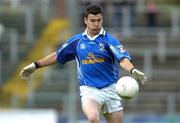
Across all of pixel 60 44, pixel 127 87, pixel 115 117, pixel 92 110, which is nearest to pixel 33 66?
pixel 92 110

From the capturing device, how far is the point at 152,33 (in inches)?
1130

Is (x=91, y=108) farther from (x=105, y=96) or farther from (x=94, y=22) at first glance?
(x=94, y=22)

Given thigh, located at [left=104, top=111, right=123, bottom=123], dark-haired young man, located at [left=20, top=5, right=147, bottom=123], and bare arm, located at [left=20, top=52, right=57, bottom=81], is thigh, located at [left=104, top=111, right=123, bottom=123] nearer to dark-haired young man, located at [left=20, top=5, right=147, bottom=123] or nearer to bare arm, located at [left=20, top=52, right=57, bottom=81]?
dark-haired young man, located at [left=20, top=5, right=147, bottom=123]

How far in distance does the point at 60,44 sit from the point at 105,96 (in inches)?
519

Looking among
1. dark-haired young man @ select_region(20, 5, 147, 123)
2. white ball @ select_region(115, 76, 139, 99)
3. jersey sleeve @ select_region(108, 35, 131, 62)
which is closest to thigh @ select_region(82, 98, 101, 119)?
dark-haired young man @ select_region(20, 5, 147, 123)

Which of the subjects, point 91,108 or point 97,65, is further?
point 97,65

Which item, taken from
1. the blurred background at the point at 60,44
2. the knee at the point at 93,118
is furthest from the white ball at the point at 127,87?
the blurred background at the point at 60,44

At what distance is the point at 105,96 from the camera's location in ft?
46.5

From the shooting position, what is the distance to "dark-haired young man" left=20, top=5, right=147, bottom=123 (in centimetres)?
1389

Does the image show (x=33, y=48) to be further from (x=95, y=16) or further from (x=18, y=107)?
(x=95, y=16)

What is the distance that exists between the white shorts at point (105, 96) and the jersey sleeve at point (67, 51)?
1.82ft

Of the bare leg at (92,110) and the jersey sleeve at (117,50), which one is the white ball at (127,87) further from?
the bare leg at (92,110)

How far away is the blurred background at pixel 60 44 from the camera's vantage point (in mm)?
26125

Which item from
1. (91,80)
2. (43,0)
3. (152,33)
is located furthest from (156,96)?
(91,80)
